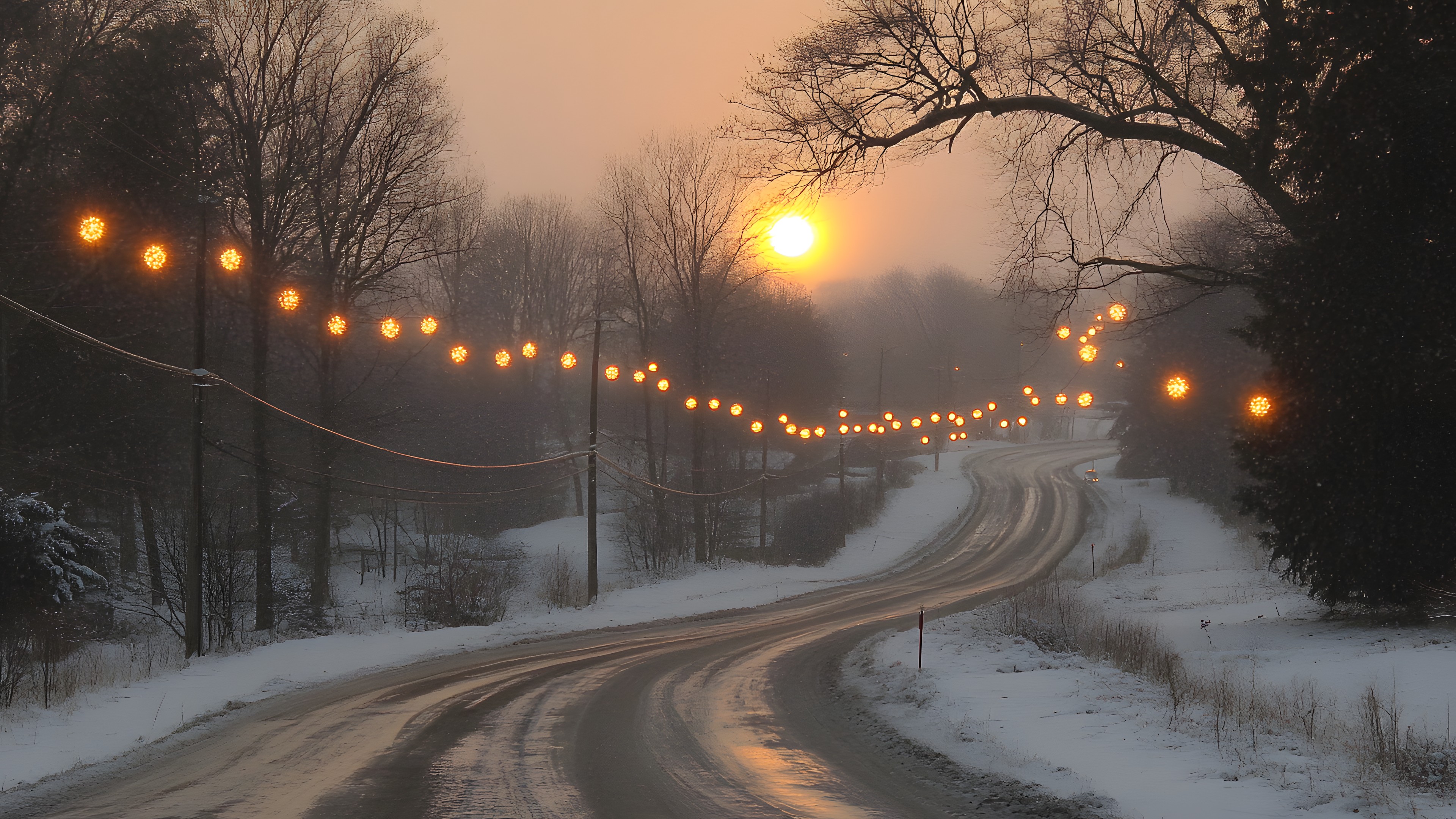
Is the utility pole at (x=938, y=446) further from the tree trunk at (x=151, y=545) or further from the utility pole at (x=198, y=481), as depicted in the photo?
the utility pole at (x=198, y=481)

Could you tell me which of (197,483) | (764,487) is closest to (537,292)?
(764,487)

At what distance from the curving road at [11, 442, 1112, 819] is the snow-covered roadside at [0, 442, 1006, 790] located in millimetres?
631

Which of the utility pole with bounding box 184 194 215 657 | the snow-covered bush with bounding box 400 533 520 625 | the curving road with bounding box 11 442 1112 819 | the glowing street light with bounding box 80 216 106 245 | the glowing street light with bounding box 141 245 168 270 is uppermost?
the glowing street light with bounding box 80 216 106 245

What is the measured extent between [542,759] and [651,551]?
36932 mm

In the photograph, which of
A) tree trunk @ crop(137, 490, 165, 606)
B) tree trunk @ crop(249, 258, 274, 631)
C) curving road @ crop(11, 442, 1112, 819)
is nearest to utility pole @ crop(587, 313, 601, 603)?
tree trunk @ crop(249, 258, 274, 631)

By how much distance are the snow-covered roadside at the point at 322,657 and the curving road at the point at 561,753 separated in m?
0.63

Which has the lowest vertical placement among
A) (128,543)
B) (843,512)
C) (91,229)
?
(843,512)

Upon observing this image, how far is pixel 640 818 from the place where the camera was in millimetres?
7488

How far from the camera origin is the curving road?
7.91 m

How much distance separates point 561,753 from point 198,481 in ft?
38.6

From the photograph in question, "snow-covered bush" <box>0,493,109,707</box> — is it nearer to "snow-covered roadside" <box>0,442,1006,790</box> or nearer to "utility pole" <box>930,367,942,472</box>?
"snow-covered roadside" <box>0,442,1006,790</box>

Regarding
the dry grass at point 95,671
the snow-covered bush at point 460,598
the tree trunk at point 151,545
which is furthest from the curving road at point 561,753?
the tree trunk at point 151,545

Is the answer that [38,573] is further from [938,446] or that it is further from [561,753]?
[938,446]

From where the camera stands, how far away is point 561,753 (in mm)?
9805
